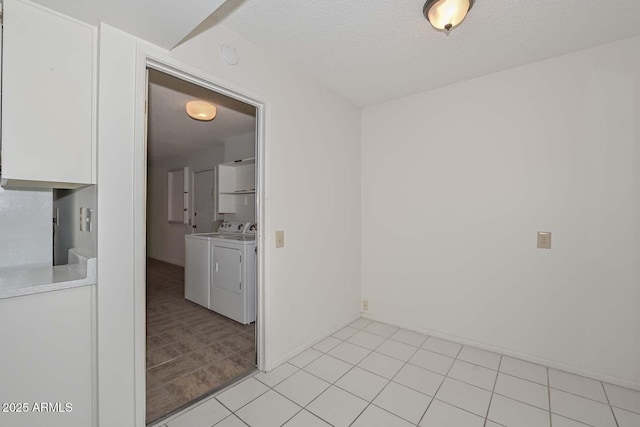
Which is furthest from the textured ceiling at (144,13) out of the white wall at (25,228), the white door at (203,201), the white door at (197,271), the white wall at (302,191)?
the white door at (203,201)

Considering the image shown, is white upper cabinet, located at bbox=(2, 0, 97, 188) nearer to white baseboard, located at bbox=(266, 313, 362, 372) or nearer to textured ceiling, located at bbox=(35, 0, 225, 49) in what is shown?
textured ceiling, located at bbox=(35, 0, 225, 49)

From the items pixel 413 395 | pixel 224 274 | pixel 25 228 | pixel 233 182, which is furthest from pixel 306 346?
pixel 233 182

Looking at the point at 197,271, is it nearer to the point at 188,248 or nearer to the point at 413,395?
the point at 188,248

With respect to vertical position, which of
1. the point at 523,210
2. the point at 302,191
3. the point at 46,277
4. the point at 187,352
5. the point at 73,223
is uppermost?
the point at 302,191

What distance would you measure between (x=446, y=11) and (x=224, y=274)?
2.94 meters

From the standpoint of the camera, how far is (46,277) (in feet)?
4.13

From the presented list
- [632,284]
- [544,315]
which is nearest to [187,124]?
[544,315]

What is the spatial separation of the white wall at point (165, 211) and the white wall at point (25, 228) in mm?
3543

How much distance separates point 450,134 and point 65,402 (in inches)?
123

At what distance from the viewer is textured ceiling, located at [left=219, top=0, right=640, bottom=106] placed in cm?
156

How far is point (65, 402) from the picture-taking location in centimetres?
118

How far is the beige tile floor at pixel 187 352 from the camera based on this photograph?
1.79 m

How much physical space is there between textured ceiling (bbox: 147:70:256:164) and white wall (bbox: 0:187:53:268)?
3.87 feet

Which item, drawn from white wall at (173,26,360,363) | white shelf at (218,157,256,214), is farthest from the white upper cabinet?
white shelf at (218,157,256,214)
